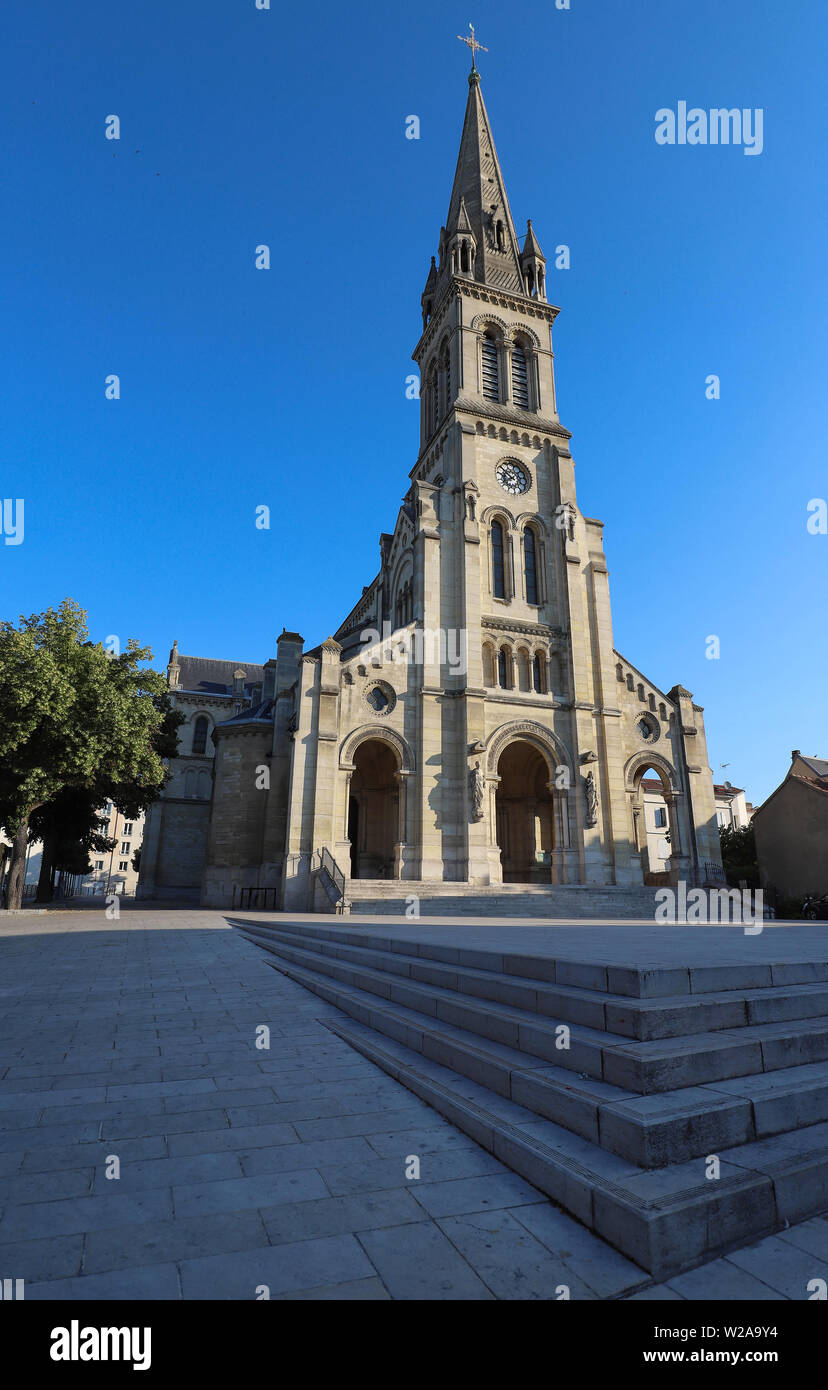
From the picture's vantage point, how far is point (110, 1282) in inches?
110

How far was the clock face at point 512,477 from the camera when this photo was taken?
32719 mm

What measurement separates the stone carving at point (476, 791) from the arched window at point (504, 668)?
4807 millimetres

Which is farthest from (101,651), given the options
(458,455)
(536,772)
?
(536,772)

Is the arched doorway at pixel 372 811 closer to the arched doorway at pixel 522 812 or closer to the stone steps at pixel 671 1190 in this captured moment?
the arched doorway at pixel 522 812

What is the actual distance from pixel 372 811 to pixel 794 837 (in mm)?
18619

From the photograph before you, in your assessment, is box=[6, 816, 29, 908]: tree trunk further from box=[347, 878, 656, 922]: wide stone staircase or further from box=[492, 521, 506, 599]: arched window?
box=[492, 521, 506, 599]: arched window

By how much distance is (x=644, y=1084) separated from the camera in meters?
3.80

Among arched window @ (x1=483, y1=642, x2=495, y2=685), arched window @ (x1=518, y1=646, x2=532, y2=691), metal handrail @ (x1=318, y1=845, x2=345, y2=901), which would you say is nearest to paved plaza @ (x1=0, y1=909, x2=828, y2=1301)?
metal handrail @ (x1=318, y1=845, x2=345, y2=901)

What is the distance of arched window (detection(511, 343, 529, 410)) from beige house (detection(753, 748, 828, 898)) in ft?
75.7

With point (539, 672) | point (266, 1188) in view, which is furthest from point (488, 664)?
point (266, 1188)

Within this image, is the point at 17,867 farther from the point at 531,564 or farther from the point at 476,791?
the point at 531,564

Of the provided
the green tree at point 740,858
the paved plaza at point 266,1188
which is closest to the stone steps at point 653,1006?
the paved plaza at point 266,1188

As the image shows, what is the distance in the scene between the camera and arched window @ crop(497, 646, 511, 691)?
29.9m

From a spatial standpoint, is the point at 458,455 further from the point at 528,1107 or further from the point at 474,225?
the point at 528,1107
